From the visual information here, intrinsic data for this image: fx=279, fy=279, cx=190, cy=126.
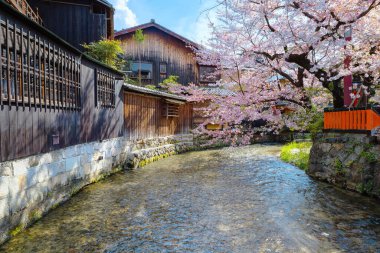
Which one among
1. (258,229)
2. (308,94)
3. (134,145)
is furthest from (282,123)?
(258,229)

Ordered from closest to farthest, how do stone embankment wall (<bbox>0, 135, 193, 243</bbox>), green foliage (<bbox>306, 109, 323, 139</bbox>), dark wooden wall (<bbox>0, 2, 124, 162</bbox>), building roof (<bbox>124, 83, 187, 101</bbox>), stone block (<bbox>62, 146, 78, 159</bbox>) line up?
stone embankment wall (<bbox>0, 135, 193, 243</bbox>) → dark wooden wall (<bbox>0, 2, 124, 162</bbox>) → stone block (<bbox>62, 146, 78, 159</bbox>) → green foliage (<bbox>306, 109, 323, 139</bbox>) → building roof (<bbox>124, 83, 187, 101</bbox>)

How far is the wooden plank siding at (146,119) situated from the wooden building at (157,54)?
6.35m

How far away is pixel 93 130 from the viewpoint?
36.4ft

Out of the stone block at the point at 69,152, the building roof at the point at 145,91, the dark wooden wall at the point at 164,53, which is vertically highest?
the dark wooden wall at the point at 164,53

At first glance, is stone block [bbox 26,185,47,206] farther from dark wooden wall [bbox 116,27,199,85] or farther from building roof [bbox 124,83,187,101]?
dark wooden wall [bbox 116,27,199,85]

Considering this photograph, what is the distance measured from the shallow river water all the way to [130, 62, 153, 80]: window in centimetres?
1620

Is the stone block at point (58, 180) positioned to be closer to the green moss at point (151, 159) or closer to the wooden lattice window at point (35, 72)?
the wooden lattice window at point (35, 72)

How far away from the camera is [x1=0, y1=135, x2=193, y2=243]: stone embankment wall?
5.70 metres

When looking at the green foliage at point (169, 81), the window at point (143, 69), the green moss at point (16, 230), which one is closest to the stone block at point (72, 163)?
the green moss at point (16, 230)

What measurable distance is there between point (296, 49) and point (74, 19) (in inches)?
601

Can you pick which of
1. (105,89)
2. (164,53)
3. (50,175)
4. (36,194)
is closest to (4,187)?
(36,194)

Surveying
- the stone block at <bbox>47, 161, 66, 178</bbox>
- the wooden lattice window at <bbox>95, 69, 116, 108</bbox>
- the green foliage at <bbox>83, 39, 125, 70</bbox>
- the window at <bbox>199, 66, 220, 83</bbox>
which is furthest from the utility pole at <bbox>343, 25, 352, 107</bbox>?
the window at <bbox>199, 66, 220, 83</bbox>

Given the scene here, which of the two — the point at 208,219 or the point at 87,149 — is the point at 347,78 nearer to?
the point at 208,219

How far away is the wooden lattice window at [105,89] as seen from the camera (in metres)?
11.8
